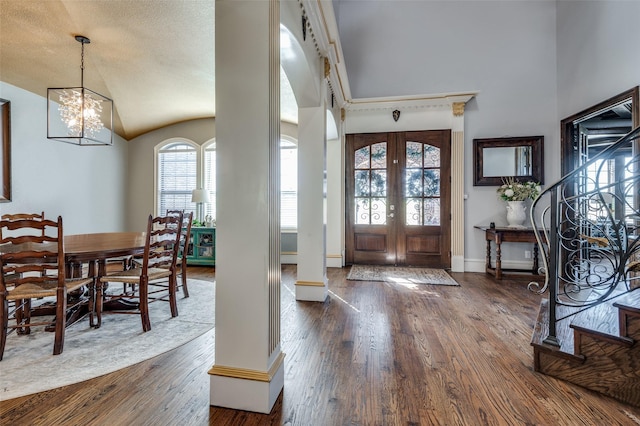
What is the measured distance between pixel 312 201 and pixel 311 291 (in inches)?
40.1

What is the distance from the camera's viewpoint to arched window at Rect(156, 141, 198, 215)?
5781 millimetres

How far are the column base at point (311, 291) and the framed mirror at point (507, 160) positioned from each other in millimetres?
3250

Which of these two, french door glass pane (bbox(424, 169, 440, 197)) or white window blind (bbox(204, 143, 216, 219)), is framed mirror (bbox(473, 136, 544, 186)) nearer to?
french door glass pane (bbox(424, 169, 440, 197))

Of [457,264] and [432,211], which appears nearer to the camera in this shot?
[457,264]

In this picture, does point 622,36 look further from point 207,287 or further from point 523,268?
point 207,287

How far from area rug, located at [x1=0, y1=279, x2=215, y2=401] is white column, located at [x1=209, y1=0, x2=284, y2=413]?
970 mm

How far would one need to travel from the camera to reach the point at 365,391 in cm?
164

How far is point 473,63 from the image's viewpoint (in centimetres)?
483

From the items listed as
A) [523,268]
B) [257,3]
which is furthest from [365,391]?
[523,268]

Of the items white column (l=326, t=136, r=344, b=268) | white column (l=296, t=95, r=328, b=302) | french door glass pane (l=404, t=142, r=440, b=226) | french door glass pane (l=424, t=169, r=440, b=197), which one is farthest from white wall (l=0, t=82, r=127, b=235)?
french door glass pane (l=424, t=169, r=440, b=197)

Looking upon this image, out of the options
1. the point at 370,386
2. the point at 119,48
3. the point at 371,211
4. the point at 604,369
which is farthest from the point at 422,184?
the point at 119,48

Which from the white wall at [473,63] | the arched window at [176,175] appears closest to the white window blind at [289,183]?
the white wall at [473,63]

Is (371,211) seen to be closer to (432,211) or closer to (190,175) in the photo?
(432,211)

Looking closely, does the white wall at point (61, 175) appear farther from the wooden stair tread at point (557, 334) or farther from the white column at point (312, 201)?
the wooden stair tread at point (557, 334)
